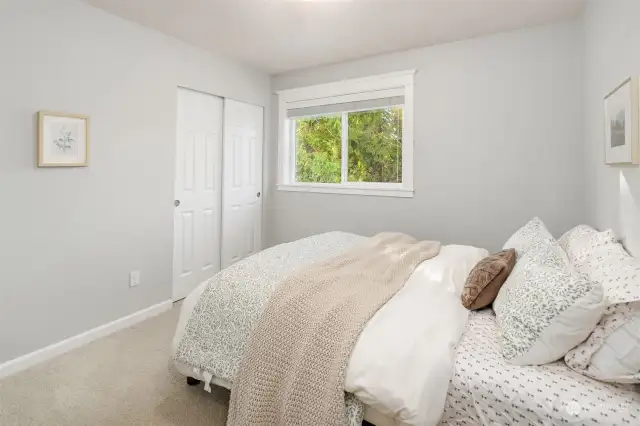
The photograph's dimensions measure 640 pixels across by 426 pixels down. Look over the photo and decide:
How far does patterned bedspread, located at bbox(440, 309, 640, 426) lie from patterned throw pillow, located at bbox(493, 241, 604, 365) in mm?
58

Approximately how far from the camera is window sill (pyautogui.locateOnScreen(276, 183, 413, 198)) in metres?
3.61

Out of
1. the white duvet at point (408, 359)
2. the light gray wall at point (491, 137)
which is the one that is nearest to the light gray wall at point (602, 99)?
the light gray wall at point (491, 137)

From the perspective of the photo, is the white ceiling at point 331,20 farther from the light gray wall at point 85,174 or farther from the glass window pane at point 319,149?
the glass window pane at point 319,149

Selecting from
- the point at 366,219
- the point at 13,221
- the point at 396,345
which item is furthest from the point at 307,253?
the point at 13,221

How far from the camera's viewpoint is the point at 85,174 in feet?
8.64

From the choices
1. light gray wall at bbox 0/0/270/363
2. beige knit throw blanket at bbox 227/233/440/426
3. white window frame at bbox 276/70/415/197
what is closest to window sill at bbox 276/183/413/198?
white window frame at bbox 276/70/415/197

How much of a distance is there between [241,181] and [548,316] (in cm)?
336

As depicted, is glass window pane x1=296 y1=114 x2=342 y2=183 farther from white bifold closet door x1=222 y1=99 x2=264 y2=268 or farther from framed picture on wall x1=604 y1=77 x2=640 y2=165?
framed picture on wall x1=604 y1=77 x2=640 y2=165

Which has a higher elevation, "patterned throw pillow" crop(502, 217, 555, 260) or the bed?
"patterned throw pillow" crop(502, 217, 555, 260)

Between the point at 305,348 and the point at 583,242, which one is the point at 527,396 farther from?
the point at 583,242

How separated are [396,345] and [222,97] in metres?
3.23

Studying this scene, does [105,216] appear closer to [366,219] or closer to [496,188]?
[366,219]

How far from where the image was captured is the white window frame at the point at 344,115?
11.6 feet

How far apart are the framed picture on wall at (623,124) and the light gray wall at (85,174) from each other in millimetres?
3128
